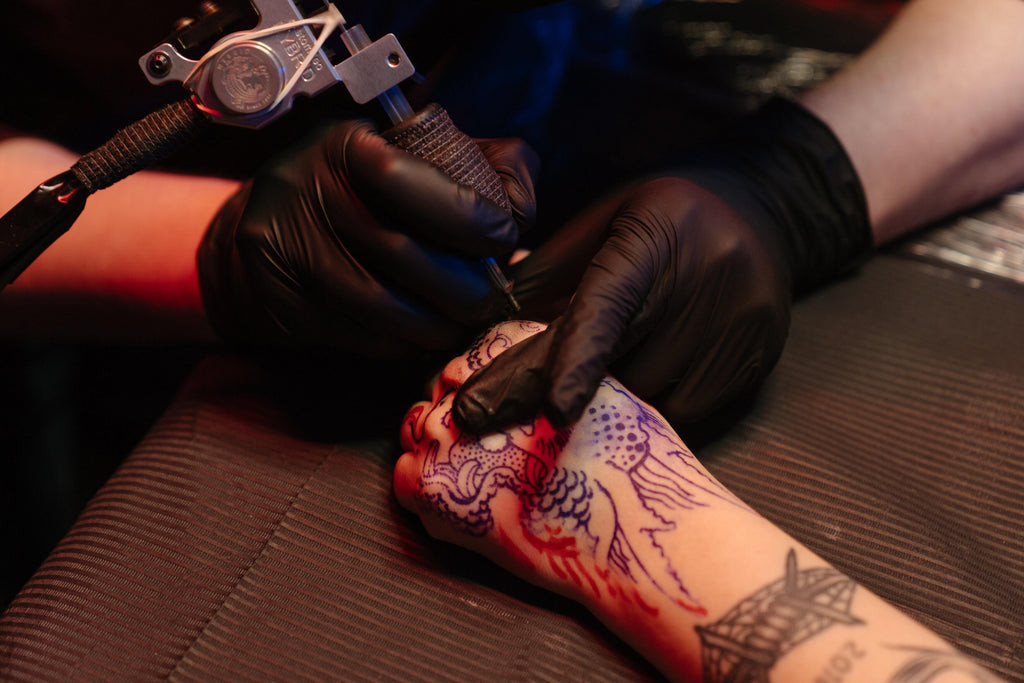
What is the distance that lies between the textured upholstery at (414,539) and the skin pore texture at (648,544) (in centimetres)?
9

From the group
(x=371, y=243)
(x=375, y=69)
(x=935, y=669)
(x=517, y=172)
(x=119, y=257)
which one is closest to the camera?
(x=935, y=669)

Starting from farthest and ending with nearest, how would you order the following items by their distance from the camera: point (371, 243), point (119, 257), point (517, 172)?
point (119, 257)
point (517, 172)
point (371, 243)

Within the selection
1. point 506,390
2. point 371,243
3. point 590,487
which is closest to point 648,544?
point 590,487

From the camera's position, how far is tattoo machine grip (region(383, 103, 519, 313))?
94cm

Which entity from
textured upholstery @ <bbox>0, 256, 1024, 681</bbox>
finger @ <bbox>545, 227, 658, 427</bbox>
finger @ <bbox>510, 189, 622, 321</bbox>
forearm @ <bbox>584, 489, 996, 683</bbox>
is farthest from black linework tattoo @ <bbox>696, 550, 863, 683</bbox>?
finger @ <bbox>510, 189, 622, 321</bbox>

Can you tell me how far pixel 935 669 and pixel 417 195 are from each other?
34.7 inches

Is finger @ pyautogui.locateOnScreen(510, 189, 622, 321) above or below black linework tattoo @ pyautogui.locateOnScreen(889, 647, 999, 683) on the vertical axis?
above

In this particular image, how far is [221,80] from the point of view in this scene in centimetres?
84

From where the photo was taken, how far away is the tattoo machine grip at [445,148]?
936mm

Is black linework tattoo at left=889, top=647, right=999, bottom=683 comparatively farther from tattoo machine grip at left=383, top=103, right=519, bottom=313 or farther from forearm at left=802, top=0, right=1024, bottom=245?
forearm at left=802, top=0, right=1024, bottom=245

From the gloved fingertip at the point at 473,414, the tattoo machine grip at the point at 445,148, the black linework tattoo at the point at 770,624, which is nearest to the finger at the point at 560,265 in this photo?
the tattoo machine grip at the point at 445,148

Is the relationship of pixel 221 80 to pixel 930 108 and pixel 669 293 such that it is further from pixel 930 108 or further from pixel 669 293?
pixel 930 108

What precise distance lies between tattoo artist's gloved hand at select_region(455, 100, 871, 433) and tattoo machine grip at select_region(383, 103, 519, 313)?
0.66 feet

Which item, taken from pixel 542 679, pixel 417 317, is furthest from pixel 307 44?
pixel 542 679
